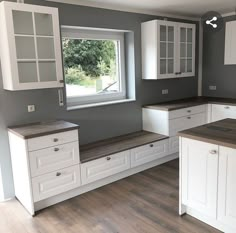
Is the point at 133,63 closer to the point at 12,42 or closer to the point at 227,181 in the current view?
the point at 12,42

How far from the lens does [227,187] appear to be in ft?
6.77

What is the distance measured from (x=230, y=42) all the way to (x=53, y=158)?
10.8 ft

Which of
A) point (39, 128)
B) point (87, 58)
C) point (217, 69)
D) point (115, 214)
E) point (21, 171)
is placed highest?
point (87, 58)

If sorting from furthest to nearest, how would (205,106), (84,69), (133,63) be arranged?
(205,106) < (133,63) < (84,69)

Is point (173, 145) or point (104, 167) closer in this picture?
point (104, 167)

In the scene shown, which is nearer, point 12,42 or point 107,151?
point 12,42

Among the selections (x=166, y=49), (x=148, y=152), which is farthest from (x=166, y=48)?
(x=148, y=152)

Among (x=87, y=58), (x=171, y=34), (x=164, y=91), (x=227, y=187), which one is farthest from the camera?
(x=164, y=91)

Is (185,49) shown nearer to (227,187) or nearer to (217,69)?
(217,69)

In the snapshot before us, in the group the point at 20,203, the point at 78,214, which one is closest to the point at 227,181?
the point at 78,214

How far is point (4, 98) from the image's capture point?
9.34 feet

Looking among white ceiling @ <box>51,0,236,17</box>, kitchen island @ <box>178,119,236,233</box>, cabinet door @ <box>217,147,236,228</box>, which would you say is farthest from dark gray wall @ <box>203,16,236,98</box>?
cabinet door @ <box>217,147,236,228</box>

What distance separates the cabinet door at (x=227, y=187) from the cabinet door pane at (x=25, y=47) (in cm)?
210

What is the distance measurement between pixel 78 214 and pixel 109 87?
209 centimetres
